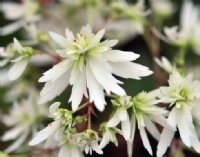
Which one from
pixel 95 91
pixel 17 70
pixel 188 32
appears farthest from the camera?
pixel 188 32

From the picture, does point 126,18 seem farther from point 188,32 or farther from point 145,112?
point 145,112

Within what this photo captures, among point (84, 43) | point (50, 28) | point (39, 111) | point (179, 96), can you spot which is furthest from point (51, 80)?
point (50, 28)

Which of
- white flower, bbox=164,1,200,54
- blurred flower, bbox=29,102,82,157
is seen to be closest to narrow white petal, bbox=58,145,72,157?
blurred flower, bbox=29,102,82,157

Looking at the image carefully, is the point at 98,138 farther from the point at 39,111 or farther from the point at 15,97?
the point at 15,97

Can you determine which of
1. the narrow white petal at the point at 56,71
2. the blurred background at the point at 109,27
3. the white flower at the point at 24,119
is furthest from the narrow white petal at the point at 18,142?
the narrow white petal at the point at 56,71

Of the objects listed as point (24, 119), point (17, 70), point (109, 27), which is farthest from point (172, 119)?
point (109, 27)

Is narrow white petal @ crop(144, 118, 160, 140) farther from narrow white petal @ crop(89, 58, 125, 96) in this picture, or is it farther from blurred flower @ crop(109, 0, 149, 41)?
blurred flower @ crop(109, 0, 149, 41)

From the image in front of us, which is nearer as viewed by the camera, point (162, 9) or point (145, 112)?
point (145, 112)
